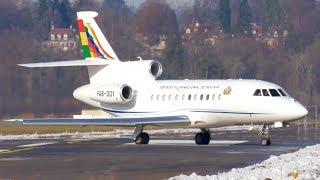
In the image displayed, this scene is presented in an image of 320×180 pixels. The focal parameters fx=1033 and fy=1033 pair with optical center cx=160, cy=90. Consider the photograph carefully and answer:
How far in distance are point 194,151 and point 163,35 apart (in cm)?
5983

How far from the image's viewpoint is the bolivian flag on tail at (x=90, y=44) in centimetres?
4112

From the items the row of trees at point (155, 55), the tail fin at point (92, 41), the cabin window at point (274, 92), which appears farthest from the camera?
the row of trees at point (155, 55)

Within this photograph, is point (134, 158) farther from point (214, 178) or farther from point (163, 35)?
point (163, 35)

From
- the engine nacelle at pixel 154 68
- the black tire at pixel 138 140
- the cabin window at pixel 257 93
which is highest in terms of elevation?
the engine nacelle at pixel 154 68

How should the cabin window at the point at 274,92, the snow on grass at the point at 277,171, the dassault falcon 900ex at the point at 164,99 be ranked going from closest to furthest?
the snow on grass at the point at 277,171 → the dassault falcon 900ex at the point at 164,99 → the cabin window at the point at 274,92

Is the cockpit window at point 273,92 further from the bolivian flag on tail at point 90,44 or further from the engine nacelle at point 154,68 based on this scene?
the bolivian flag on tail at point 90,44

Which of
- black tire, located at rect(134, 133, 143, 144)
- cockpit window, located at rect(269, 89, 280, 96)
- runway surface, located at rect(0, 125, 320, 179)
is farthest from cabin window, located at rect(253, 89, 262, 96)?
black tire, located at rect(134, 133, 143, 144)

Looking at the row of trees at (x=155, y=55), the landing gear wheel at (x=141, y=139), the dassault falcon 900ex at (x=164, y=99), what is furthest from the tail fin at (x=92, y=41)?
the row of trees at (x=155, y=55)

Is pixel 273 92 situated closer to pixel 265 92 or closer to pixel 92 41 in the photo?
pixel 265 92

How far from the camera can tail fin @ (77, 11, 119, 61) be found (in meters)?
41.1

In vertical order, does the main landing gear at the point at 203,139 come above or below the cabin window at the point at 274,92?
below

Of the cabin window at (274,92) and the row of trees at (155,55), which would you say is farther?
the row of trees at (155,55)

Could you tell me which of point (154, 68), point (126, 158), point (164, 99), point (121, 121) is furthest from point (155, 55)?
point (126, 158)

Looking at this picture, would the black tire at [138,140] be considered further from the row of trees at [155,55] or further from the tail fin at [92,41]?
the row of trees at [155,55]
